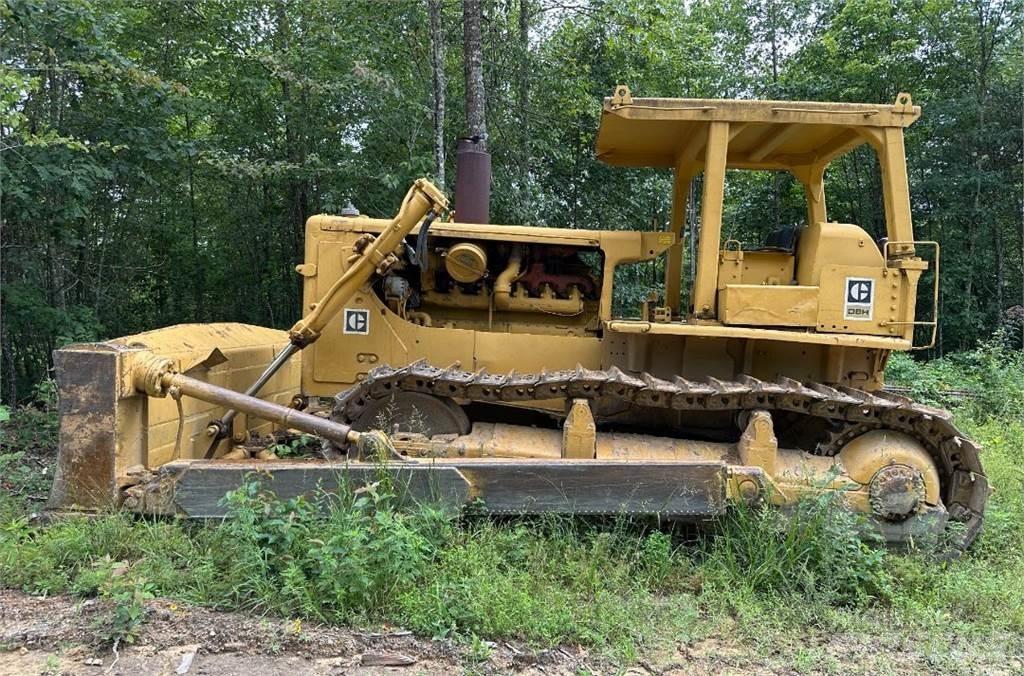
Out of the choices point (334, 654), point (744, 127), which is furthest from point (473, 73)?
point (334, 654)

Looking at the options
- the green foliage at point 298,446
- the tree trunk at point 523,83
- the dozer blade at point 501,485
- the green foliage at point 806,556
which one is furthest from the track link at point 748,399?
the tree trunk at point 523,83

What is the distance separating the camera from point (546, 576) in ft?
11.8

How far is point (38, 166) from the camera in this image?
7.67 m

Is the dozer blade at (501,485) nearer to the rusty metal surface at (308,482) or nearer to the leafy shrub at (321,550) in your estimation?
the rusty metal surface at (308,482)

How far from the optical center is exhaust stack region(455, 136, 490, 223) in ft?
17.7

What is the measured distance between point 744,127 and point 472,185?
6.67 ft

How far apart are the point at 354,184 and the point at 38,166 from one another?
183 inches

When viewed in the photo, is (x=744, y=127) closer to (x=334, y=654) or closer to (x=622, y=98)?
(x=622, y=98)

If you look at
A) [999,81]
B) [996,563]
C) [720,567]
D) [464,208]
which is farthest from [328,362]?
[999,81]

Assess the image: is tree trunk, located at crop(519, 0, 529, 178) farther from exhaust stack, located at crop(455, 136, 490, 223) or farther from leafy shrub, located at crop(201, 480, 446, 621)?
leafy shrub, located at crop(201, 480, 446, 621)

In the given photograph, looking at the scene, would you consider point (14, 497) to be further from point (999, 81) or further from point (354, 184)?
point (999, 81)

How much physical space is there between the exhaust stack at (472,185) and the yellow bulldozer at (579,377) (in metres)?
0.06

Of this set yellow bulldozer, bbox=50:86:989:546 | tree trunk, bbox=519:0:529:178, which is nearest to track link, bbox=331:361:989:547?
yellow bulldozer, bbox=50:86:989:546

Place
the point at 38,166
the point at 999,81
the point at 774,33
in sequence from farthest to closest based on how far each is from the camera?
the point at 774,33, the point at 999,81, the point at 38,166
